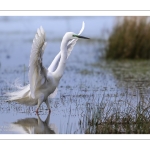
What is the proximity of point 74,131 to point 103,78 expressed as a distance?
3.93m

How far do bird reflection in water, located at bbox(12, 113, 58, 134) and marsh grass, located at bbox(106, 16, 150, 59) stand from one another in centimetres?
579

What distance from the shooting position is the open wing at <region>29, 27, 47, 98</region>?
7777 mm

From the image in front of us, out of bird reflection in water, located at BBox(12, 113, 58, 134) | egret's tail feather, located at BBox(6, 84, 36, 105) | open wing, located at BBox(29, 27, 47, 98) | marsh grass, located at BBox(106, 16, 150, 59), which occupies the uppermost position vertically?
marsh grass, located at BBox(106, 16, 150, 59)

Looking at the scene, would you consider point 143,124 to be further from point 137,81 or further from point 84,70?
Result: point 84,70

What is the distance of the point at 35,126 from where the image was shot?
805cm

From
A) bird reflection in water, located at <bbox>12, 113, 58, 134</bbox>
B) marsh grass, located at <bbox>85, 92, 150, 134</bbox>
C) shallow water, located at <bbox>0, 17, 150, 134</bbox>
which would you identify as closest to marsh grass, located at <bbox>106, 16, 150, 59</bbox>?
shallow water, located at <bbox>0, 17, 150, 134</bbox>

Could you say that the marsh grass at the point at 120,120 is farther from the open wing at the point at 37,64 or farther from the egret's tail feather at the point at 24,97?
the egret's tail feather at the point at 24,97

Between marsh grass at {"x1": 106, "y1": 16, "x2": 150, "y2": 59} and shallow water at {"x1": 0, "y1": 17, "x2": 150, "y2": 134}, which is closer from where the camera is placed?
shallow water at {"x1": 0, "y1": 17, "x2": 150, "y2": 134}

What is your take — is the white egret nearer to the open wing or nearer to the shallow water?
the open wing

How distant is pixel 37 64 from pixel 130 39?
235 inches

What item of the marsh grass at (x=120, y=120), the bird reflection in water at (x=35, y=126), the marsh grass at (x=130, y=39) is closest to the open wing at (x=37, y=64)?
the bird reflection in water at (x=35, y=126)

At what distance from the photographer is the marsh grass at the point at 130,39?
13.6 m

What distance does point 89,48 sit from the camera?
16203mm
